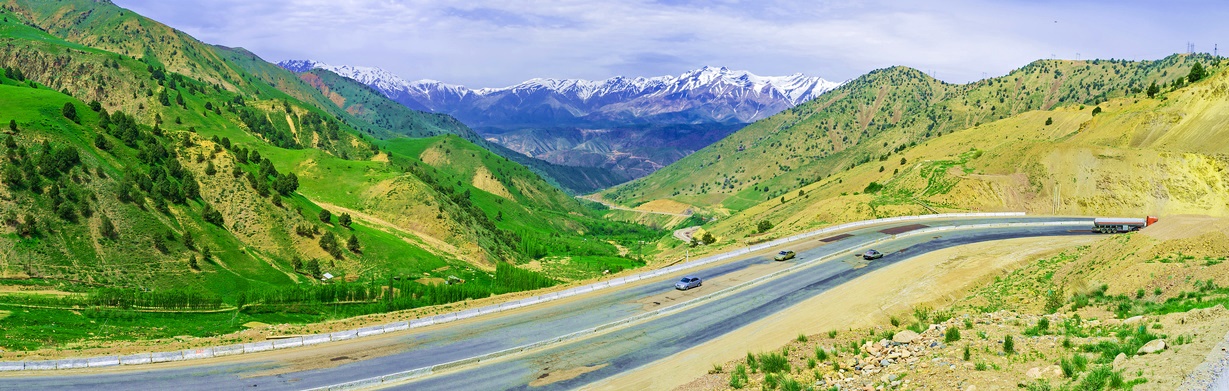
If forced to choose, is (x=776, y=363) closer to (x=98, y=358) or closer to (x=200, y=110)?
(x=98, y=358)

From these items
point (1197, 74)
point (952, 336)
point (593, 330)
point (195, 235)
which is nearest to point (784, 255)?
point (593, 330)

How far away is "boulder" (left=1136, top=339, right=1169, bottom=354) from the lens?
792 inches

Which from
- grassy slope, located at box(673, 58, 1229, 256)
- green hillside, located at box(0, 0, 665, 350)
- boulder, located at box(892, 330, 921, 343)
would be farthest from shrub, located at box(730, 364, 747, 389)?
grassy slope, located at box(673, 58, 1229, 256)

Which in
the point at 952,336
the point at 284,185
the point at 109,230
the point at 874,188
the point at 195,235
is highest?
the point at 284,185

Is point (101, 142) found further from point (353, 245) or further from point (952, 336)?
point (952, 336)

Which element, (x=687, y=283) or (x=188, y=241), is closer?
(x=687, y=283)

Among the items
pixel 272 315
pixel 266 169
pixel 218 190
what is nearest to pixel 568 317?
pixel 272 315

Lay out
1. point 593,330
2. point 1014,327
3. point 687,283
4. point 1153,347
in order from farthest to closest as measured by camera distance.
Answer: point 687,283, point 593,330, point 1014,327, point 1153,347

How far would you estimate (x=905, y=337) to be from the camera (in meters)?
27.8

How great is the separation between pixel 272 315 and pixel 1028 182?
9154 cm

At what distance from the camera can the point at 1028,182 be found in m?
92.2

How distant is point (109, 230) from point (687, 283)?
48.7 m

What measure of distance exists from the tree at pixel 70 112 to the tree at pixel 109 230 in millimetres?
22371

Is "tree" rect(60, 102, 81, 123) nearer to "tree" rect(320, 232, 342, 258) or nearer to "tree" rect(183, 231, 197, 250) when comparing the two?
"tree" rect(183, 231, 197, 250)
